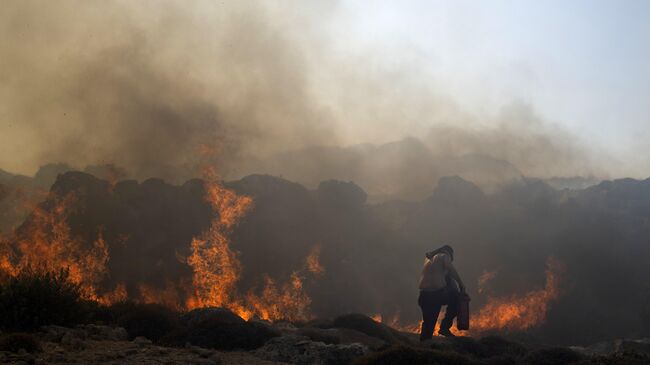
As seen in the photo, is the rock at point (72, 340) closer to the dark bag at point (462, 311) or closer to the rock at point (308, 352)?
the rock at point (308, 352)

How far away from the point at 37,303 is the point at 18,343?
11.1 feet

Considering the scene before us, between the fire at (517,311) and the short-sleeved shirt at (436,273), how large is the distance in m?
20.4

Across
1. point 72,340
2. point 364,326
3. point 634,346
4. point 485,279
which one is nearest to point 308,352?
point 72,340

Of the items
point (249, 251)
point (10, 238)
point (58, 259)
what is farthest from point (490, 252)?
point (10, 238)

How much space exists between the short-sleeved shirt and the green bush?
9537 millimetres

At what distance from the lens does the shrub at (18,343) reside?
873 centimetres

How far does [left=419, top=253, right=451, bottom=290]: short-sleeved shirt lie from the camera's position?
15914mm

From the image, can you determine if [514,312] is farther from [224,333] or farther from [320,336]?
[224,333]

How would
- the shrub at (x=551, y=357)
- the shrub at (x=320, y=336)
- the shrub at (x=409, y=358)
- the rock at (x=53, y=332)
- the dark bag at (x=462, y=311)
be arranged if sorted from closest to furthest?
the shrub at (x=409, y=358)
the rock at (x=53, y=332)
the shrub at (x=551, y=357)
the shrub at (x=320, y=336)
the dark bag at (x=462, y=311)

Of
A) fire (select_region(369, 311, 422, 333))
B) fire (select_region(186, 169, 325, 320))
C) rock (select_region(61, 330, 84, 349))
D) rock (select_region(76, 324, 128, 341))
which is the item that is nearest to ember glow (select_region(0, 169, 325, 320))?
fire (select_region(186, 169, 325, 320))

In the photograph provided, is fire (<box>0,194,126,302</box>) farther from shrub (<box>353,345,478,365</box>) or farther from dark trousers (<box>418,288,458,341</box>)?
shrub (<box>353,345,478,365</box>)

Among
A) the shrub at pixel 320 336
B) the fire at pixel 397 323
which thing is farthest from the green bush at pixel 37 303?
the fire at pixel 397 323

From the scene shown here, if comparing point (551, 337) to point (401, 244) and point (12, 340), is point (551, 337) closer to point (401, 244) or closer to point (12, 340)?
point (401, 244)

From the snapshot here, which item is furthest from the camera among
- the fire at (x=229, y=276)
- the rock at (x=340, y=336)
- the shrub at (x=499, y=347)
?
the fire at (x=229, y=276)
